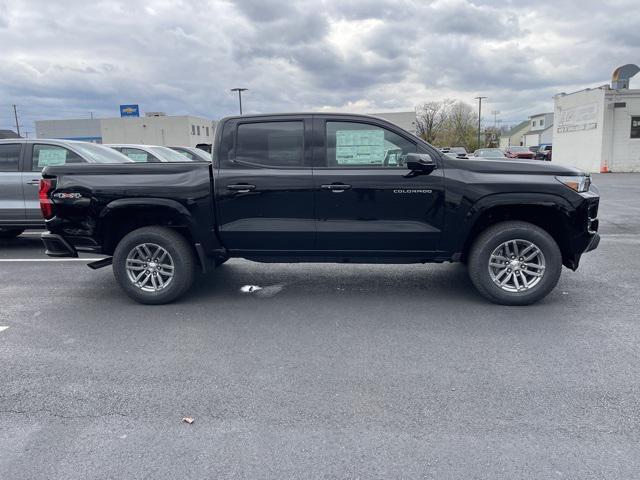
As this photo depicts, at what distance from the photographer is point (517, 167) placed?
16.3 feet

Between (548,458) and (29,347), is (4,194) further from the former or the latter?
(548,458)

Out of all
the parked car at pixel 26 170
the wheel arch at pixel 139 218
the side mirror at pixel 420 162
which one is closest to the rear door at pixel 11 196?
the parked car at pixel 26 170

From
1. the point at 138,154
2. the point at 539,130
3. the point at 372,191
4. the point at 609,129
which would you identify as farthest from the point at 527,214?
the point at 539,130

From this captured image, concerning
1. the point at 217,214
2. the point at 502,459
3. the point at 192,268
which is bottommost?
the point at 502,459

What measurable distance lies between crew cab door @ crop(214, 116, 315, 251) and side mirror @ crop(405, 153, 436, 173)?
3.37 feet

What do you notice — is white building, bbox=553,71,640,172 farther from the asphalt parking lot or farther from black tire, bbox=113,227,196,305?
black tire, bbox=113,227,196,305

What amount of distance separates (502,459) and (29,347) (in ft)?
12.8

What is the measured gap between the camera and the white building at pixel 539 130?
74.1m

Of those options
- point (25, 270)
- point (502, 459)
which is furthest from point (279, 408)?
point (25, 270)

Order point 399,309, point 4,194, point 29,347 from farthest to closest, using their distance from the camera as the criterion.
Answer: point 4,194 < point 399,309 < point 29,347

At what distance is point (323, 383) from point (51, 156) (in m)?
6.92

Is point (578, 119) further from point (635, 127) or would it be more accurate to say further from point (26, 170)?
point (26, 170)

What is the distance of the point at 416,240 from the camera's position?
5.07 metres

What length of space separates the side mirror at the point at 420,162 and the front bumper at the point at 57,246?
3.78m
